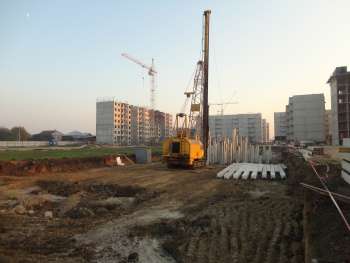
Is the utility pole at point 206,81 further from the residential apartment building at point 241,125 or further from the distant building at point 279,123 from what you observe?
the distant building at point 279,123

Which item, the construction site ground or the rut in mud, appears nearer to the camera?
the rut in mud

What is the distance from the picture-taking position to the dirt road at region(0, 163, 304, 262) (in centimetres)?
662

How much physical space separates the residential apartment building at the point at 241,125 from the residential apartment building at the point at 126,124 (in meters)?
19.8

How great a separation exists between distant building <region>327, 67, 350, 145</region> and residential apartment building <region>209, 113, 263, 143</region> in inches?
1995

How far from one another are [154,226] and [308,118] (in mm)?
77459

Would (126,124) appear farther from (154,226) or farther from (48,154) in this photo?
(154,226)

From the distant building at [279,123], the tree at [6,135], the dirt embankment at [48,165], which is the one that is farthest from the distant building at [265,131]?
the dirt embankment at [48,165]

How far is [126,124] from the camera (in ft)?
433

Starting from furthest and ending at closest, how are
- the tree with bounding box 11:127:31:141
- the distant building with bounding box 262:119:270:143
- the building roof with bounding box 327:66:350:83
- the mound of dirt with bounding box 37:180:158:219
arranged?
the distant building with bounding box 262:119:270:143
the tree with bounding box 11:127:31:141
the building roof with bounding box 327:66:350:83
the mound of dirt with bounding box 37:180:158:219

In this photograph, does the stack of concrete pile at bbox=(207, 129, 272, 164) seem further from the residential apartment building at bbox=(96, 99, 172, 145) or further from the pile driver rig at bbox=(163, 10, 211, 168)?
the residential apartment building at bbox=(96, 99, 172, 145)

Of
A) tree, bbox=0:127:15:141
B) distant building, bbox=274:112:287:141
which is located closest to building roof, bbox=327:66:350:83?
distant building, bbox=274:112:287:141

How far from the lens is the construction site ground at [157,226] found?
659cm

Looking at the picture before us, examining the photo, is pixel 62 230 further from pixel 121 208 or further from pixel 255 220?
pixel 255 220

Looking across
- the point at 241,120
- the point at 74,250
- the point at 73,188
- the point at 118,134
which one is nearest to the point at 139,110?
the point at 118,134
